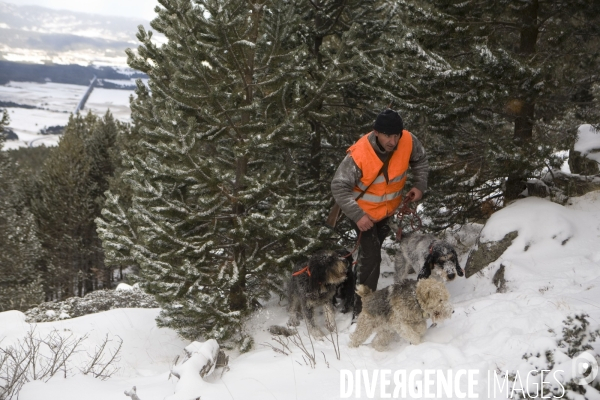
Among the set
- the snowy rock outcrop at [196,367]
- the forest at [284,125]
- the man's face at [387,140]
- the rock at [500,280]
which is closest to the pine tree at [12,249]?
the forest at [284,125]

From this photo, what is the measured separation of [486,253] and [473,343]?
9.09 ft

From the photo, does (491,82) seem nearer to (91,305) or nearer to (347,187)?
(347,187)

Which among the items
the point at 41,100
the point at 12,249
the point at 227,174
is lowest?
the point at 12,249

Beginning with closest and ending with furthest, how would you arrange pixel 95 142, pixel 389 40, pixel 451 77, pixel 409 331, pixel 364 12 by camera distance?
pixel 409 331 → pixel 451 77 → pixel 389 40 → pixel 364 12 → pixel 95 142

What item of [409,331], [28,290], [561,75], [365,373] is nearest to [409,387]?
[365,373]

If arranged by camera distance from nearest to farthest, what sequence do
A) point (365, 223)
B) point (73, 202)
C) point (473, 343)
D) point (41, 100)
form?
point (473, 343) < point (365, 223) < point (73, 202) < point (41, 100)

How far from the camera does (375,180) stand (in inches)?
227

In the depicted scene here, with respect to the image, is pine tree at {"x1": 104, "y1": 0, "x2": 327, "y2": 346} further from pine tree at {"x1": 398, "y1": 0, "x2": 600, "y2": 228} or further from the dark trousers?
pine tree at {"x1": 398, "y1": 0, "x2": 600, "y2": 228}

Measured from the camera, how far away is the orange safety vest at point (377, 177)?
561 centimetres

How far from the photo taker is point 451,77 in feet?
21.8

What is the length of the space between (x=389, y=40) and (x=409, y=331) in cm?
493

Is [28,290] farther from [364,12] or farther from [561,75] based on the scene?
[561,75]

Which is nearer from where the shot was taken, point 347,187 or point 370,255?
point 347,187

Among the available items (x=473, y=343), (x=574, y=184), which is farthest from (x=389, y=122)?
(x=574, y=184)
